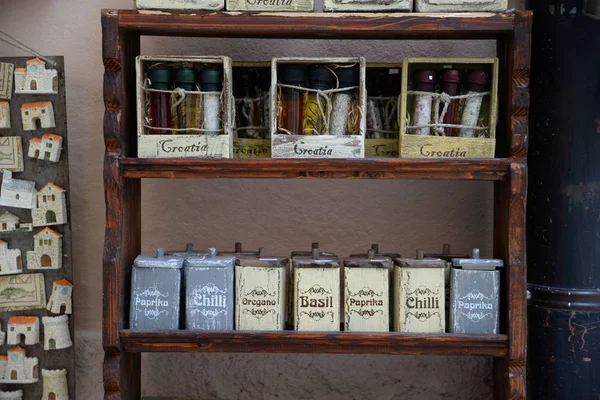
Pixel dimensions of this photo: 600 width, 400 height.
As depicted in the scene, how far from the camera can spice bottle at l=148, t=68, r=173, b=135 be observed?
1955 millimetres

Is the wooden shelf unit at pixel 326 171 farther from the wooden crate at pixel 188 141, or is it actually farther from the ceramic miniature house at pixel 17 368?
the ceramic miniature house at pixel 17 368

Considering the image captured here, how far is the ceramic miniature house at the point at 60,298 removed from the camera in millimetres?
2338

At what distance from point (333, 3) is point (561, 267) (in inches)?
39.9

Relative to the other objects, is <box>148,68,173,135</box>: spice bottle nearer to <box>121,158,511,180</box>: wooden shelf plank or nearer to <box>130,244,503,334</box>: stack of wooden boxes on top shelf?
<box>121,158,511,180</box>: wooden shelf plank

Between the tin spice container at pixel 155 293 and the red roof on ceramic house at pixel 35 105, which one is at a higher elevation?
the red roof on ceramic house at pixel 35 105

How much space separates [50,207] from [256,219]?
0.68m

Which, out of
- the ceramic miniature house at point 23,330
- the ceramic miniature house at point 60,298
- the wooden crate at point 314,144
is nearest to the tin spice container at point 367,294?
the wooden crate at point 314,144

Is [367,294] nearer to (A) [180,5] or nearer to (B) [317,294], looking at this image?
(B) [317,294]

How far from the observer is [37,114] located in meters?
2.30

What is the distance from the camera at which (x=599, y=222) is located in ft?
6.70

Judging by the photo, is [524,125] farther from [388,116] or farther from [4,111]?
[4,111]

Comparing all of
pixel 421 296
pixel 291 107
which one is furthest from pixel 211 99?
pixel 421 296

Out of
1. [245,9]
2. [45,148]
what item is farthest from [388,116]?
[45,148]

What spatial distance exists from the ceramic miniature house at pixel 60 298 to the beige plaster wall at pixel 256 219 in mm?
92
